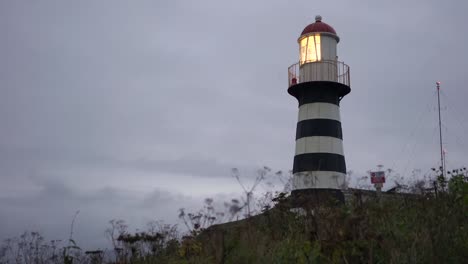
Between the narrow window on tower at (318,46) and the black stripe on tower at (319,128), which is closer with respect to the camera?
the black stripe on tower at (319,128)

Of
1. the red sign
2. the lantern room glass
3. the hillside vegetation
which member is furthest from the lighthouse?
the hillside vegetation

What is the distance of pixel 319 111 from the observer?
652 inches

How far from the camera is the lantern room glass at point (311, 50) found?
17375 mm

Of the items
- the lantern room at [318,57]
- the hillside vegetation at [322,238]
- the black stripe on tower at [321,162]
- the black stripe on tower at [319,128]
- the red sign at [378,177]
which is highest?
the lantern room at [318,57]

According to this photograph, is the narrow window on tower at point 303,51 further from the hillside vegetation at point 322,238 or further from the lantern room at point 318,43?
the hillside vegetation at point 322,238

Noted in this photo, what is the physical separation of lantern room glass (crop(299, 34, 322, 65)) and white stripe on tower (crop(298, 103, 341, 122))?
5.70 ft

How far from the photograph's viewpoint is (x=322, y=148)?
1596cm

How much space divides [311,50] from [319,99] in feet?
6.38

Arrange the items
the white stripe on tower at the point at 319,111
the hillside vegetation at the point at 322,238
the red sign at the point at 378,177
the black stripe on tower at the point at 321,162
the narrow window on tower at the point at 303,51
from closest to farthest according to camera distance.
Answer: the hillside vegetation at the point at 322,238 → the red sign at the point at 378,177 → the black stripe on tower at the point at 321,162 → the white stripe on tower at the point at 319,111 → the narrow window on tower at the point at 303,51

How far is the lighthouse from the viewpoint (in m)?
16.0

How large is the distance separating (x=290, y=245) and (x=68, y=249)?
2782 mm

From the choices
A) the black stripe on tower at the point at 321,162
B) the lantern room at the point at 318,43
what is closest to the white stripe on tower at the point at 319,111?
the black stripe on tower at the point at 321,162

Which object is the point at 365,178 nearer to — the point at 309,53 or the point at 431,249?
the point at 431,249

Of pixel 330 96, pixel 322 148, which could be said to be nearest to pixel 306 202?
pixel 322 148
